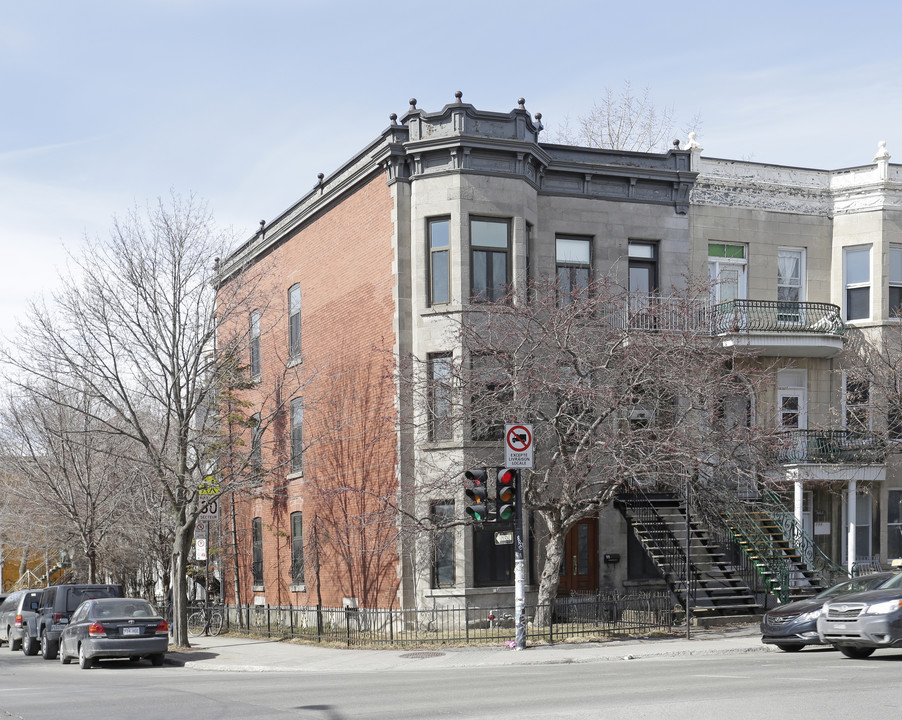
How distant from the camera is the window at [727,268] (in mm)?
29781

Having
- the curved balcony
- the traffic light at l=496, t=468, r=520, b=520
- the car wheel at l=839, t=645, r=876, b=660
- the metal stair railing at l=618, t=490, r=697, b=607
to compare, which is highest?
the curved balcony

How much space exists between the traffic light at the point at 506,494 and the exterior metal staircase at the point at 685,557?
19.7 ft

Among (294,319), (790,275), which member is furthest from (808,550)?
(294,319)

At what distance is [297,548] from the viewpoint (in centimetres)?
3238

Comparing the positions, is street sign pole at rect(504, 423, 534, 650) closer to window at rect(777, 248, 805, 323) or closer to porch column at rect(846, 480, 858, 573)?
porch column at rect(846, 480, 858, 573)

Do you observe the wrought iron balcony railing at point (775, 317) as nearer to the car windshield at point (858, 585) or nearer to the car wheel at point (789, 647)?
the car windshield at point (858, 585)

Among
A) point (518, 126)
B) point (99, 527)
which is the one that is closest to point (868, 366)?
point (518, 126)

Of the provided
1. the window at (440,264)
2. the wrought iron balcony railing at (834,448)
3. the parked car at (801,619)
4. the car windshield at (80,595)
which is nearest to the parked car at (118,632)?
the car windshield at (80,595)

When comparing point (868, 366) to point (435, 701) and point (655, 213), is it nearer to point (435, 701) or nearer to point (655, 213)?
point (655, 213)

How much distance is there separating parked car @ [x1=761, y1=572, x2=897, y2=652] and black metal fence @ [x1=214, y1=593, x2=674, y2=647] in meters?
3.53

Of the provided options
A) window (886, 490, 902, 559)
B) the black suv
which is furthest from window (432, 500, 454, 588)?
window (886, 490, 902, 559)

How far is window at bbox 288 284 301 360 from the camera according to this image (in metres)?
33.3

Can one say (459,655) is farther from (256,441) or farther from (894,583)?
(256,441)

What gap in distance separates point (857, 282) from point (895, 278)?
1.03m
